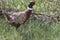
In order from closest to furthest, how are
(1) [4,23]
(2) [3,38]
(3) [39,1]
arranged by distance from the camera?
(2) [3,38]
(1) [4,23]
(3) [39,1]

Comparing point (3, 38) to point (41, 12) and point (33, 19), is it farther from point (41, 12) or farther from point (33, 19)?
point (41, 12)

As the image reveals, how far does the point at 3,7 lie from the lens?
5352 mm

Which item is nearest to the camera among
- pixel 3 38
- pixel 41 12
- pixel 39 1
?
pixel 3 38

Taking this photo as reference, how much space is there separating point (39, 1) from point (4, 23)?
1268mm

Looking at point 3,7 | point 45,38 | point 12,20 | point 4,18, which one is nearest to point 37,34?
point 45,38

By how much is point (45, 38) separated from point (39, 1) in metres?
1.47

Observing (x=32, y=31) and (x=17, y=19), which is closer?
(x=17, y=19)

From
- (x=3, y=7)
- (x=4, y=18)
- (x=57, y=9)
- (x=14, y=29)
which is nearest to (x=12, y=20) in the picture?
(x=14, y=29)

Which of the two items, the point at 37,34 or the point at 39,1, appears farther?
the point at 39,1

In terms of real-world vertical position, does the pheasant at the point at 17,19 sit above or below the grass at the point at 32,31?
above

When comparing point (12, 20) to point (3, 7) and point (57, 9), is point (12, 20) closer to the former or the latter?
point (3, 7)

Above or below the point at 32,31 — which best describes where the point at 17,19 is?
above

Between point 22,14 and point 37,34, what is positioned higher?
point 22,14

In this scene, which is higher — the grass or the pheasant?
the pheasant
